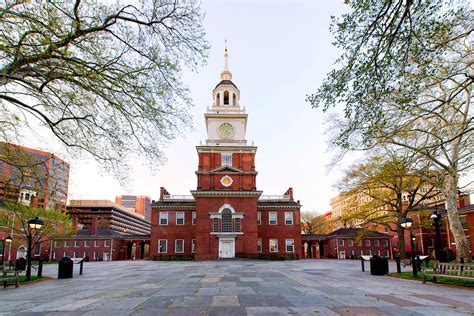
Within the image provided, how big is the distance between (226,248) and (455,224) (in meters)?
25.4

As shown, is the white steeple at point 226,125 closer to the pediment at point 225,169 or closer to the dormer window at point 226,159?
the dormer window at point 226,159

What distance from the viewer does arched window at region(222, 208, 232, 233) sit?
3834 cm

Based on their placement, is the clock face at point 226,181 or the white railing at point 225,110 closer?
the clock face at point 226,181

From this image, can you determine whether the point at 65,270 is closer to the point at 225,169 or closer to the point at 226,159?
the point at 225,169

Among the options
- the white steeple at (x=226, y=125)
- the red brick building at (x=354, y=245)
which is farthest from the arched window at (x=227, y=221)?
the red brick building at (x=354, y=245)

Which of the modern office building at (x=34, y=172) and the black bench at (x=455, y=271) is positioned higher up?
the modern office building at (x=34, y=172)

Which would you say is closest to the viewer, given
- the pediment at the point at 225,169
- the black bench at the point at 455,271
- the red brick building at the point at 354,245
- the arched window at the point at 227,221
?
the black bench at the point at 455,271

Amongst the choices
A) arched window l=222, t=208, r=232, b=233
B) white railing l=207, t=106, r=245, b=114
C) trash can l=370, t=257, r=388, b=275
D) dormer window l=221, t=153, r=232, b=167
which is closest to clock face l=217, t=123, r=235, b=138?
white railing l=207, t=106, r=245, b=114

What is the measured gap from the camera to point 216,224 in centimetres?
3841

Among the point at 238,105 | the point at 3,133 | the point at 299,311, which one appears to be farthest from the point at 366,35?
the point at 238,105

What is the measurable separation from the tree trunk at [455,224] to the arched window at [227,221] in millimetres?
24611

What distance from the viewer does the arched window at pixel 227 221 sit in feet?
126

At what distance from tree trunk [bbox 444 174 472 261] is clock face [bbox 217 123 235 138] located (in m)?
28.4

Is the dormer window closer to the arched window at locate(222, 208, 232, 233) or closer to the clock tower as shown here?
the clock tower
